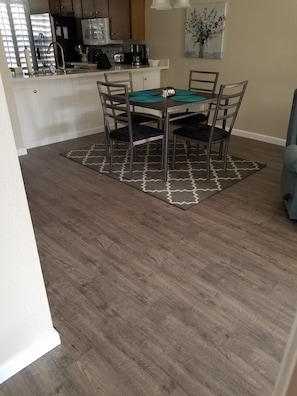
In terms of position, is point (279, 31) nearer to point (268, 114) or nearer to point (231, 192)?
point (268, 114)

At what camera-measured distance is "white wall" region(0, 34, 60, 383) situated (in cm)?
105

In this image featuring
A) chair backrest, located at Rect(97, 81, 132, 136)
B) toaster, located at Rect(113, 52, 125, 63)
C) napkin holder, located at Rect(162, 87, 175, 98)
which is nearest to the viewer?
chair backrest, located at Rect(97, 81, 132, 136)

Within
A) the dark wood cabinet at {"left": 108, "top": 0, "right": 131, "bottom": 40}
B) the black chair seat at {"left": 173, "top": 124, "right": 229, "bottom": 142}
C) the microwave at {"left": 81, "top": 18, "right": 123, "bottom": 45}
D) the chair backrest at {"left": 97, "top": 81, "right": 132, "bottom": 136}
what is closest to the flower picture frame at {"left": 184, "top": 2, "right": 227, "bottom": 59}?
the dark wood cabinet at {"left": 108, "top": 0, "right": 131, "bottom": 40}

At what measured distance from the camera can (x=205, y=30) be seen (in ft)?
14.6

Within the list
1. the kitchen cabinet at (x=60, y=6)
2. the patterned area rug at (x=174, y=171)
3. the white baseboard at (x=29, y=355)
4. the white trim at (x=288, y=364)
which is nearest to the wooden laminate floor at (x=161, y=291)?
the white baseboard at (x=29, y=355)

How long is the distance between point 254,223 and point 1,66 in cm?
291

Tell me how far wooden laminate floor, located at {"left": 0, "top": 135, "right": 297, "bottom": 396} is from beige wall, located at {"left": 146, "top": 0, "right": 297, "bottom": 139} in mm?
1593

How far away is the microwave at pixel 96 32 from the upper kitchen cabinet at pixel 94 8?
112mm

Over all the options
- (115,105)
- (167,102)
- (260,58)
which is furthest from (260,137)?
(115,105)

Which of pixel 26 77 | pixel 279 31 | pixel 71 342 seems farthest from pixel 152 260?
pixel 279 31

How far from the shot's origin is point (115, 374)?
1355 millimetres

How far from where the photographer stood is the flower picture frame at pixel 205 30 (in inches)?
168

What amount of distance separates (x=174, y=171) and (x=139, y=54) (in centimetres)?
294

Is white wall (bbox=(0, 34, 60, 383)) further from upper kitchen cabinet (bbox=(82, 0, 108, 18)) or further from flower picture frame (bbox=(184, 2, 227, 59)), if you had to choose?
upper kitchen cabinet (bbox=(82, 0, 108, 18))
